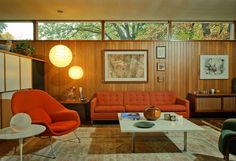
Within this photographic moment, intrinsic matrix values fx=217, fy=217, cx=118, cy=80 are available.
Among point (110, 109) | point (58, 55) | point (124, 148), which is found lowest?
point (124, 148)

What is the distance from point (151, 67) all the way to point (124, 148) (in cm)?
315

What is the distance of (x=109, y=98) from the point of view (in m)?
5.82

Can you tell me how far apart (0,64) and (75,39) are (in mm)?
2846

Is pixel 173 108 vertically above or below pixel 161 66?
below

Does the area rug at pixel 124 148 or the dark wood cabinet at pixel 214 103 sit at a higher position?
the dark wood cabinet at pixel 214 103

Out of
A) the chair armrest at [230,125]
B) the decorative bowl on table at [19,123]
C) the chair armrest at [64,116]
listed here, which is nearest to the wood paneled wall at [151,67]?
the chair armrest at [64,116]

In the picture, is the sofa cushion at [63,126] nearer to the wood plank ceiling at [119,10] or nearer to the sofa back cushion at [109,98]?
the sofa back cushion at [109,98]

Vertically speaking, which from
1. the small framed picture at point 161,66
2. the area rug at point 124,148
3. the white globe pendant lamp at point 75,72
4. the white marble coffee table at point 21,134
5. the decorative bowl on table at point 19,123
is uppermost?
the small framed picture at point 161,66

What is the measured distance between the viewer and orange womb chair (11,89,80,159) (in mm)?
3335

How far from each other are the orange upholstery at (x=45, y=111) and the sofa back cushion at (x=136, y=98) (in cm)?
224

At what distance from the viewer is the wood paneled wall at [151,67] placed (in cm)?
605

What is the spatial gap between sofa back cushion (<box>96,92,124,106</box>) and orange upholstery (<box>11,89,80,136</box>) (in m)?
1.89

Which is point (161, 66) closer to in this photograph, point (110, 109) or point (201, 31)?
point (201, 31)

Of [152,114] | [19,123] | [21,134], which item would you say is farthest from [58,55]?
[21,134]
